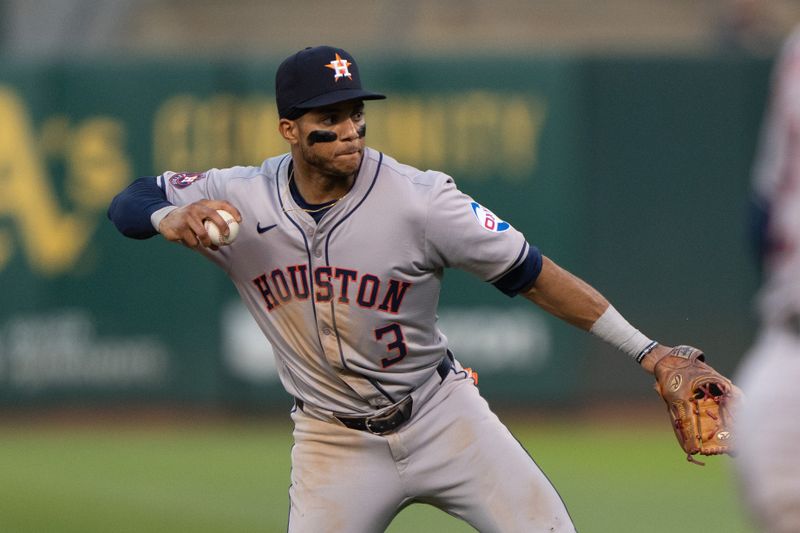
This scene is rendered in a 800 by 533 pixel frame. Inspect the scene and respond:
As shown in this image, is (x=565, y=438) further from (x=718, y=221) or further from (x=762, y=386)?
(x=762, y=386)

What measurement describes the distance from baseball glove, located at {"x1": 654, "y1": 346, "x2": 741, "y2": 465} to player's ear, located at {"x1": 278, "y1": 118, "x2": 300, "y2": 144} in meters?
1.53

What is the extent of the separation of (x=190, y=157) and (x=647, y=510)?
4.95 m

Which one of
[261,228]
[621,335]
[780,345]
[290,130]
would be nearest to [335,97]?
[290,130]

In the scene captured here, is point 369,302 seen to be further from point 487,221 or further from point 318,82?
point 318,82

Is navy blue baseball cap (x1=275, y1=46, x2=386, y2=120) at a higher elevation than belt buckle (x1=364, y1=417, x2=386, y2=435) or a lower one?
higher

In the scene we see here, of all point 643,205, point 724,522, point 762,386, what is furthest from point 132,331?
point 762,386

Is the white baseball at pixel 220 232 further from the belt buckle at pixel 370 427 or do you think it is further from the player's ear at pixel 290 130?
the belt buckle at pixel 370 427

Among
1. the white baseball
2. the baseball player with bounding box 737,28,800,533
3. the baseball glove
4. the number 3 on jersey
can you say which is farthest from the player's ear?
the baseball player with bounding box 737,28,800,533

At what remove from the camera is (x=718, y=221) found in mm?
13430

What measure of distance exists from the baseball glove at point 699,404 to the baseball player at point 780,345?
1534 mm

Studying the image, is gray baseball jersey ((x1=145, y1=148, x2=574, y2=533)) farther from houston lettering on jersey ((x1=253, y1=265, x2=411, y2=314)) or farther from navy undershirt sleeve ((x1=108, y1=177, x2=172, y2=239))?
navy undershirt sleeve ((x1=108, y1=177, x2=172, y2=239))

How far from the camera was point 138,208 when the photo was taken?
582cm

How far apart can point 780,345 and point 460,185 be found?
933 cm

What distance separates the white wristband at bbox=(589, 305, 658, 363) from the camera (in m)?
5.50
